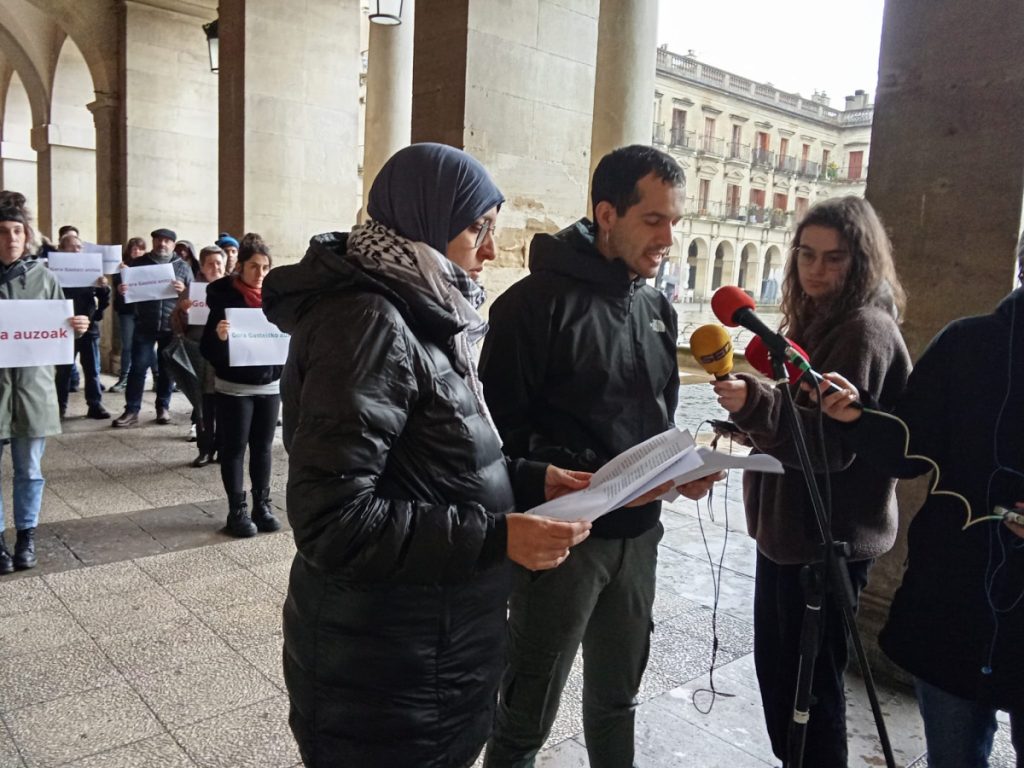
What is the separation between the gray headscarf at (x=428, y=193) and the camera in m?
1.58

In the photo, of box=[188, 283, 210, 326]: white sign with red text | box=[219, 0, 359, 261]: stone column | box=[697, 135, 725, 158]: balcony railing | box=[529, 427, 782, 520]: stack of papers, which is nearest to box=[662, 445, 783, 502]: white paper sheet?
box=[529, 427, 782, 520]: stack of papers

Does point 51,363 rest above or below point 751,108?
below

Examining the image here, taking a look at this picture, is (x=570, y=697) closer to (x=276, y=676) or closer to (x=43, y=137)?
(x=276, y=676)

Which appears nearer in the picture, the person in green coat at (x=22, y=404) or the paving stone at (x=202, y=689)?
the paving stone at (x=202, y=689)

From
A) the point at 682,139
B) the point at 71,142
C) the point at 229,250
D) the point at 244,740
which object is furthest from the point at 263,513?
the point at 682,139

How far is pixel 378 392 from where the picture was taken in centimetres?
139

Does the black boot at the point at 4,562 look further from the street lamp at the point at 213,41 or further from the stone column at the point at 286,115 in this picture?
the street lamp at the point at 213,41

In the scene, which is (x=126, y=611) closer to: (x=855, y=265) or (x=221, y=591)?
(x=221, y=591)

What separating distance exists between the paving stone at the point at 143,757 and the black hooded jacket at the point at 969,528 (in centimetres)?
221

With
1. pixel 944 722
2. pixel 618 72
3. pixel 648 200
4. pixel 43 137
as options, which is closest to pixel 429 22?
pixel 618 72

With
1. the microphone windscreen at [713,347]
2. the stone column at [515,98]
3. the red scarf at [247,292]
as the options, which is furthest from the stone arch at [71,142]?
the microphone windscreen at [713,347]

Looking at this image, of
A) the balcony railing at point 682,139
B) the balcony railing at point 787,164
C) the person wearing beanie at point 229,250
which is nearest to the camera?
the person wearing beanie at point 229,250

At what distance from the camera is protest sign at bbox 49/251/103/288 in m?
7.44

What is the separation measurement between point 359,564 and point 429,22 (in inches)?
169
